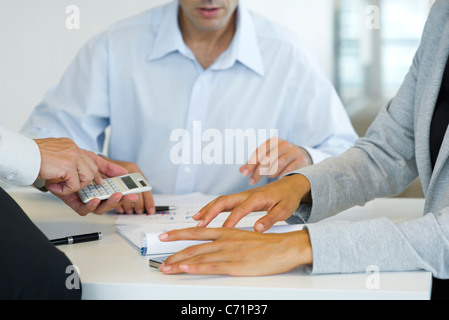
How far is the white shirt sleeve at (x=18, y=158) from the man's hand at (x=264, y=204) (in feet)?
0.95

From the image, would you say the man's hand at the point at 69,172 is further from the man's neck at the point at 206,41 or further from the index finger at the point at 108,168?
the man's neck at the point at 206,41

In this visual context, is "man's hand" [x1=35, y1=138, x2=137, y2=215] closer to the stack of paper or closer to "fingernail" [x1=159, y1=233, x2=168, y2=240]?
the stack of paper

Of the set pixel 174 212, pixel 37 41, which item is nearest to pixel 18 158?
pixel 174 212

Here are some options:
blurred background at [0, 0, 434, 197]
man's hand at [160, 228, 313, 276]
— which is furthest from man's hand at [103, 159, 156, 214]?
blurred background at [0, 0, 434, 197]

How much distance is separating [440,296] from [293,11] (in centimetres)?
291

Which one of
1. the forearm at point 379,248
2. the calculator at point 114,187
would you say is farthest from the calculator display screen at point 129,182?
the forearm at point 379,248

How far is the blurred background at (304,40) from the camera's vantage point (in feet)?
10.7

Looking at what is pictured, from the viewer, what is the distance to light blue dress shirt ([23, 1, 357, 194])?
75.5 inches

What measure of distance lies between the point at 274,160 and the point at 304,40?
238 centimetres

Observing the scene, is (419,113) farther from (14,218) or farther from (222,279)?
(14,218)

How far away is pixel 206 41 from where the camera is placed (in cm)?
194

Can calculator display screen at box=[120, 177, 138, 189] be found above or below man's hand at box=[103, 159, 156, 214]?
above

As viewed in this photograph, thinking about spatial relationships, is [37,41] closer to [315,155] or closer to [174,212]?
[315,155]

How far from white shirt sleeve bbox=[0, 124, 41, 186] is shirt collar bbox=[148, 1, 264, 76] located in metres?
0.91
